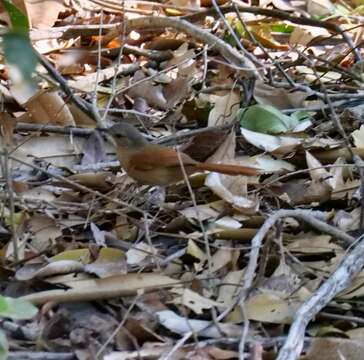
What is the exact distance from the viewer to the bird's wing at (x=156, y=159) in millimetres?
2814

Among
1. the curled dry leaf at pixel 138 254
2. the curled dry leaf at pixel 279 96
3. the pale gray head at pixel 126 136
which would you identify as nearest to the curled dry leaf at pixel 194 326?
the curled dry leaf at pixel 138 254

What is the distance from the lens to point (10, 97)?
3.57 metres

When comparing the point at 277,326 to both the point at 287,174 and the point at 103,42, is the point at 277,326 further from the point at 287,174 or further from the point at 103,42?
the point at 103,42

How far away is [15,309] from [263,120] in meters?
1.65

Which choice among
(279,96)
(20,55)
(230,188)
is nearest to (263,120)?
(279,96)

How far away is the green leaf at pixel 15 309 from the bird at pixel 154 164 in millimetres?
872

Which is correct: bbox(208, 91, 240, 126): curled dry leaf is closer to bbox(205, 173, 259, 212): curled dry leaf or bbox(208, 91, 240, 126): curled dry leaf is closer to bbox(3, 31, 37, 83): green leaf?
bbox(205, 173, 259, 212): curled dry leaf

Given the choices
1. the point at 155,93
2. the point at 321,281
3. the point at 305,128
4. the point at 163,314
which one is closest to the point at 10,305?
the point at 163,314

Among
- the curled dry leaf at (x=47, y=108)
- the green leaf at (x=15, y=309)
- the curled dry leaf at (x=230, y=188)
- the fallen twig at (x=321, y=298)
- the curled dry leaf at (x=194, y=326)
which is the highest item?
the green leaf at (x=15, y=309)

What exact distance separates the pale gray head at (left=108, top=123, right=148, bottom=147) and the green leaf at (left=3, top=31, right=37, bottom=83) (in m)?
1.91

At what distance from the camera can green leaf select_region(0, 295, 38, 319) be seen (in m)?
1.90

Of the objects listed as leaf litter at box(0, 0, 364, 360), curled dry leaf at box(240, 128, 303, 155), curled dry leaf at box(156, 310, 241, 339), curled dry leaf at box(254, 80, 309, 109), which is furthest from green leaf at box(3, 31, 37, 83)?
curled dry leaf at box(254, 80, 309, 109)

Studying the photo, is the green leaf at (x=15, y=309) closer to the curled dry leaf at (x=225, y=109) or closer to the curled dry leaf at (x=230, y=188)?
the curled dry leaf at (x=230, y=188)

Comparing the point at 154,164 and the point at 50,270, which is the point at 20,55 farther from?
the point at 154,164
